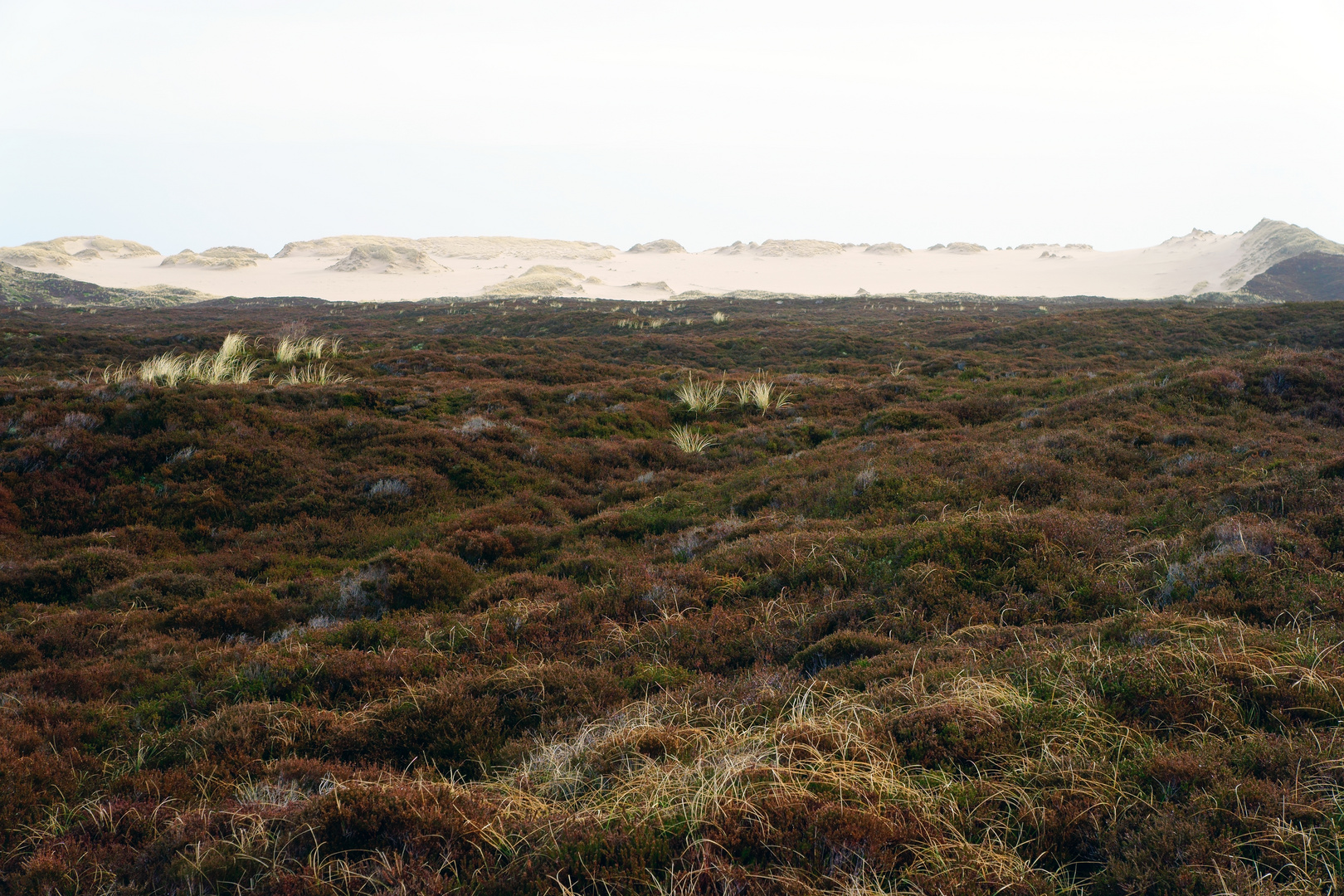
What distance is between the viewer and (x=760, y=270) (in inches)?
4626

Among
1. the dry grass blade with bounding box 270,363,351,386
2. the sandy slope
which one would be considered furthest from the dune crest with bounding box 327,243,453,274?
the dry grass blade with bounding box 270,363,351,386

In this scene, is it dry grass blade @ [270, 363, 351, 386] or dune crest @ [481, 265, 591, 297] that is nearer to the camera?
dry grass blade @ [270, 363, 351, 386]

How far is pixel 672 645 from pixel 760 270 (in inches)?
4625

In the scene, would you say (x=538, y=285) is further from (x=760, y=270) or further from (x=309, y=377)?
(x=309, y=377)

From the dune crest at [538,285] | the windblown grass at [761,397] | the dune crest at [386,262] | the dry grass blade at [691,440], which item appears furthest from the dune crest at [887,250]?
the dry grass blade at [691,440]

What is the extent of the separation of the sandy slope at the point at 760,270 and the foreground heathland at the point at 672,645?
250 ft

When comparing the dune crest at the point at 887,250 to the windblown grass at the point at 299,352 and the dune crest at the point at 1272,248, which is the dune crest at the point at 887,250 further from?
the windblown grass at the point at 299,352

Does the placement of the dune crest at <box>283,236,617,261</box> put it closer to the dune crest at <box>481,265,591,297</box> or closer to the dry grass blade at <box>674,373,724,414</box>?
the dune crest at <box>481,265,591,297</box>

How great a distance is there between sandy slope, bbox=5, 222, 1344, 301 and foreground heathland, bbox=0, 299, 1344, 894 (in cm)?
7623

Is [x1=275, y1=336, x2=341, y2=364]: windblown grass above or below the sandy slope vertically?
below

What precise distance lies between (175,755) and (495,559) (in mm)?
4576

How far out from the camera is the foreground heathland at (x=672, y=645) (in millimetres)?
3004

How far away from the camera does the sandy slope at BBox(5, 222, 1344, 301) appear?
293ft

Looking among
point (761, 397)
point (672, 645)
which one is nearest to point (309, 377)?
point (761, 397)
